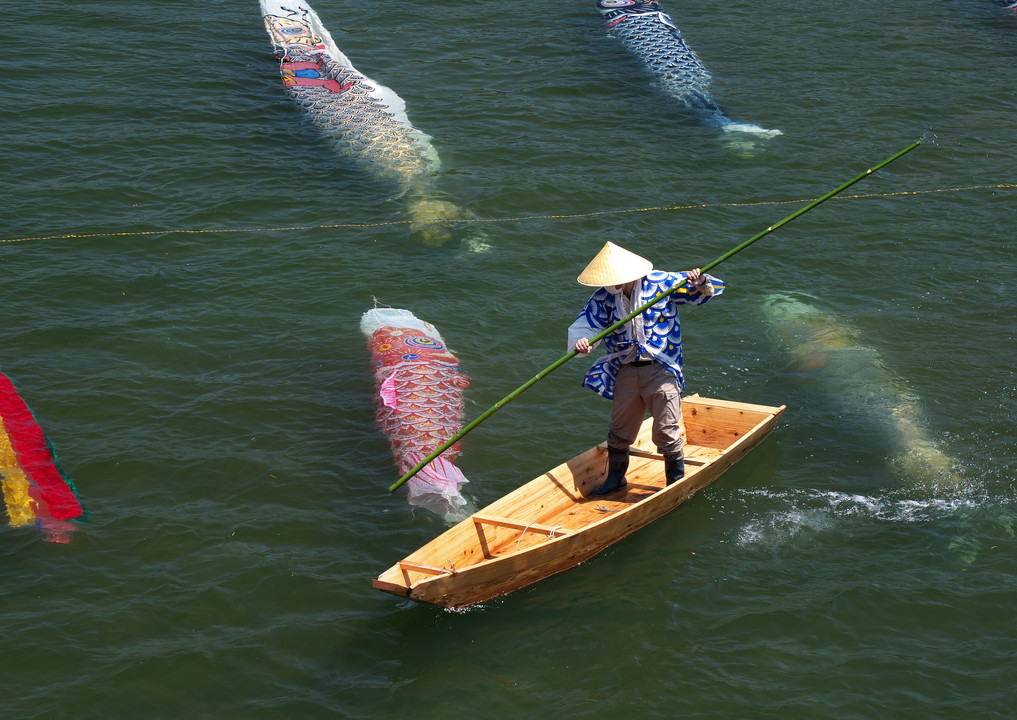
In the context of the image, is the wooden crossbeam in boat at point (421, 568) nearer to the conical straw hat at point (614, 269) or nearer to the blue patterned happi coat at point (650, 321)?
the blue patterned happi coat at point (650, 321)

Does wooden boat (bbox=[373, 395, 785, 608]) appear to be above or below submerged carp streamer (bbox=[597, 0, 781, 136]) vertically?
below

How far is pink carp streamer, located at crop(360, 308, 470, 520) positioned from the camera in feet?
32.5

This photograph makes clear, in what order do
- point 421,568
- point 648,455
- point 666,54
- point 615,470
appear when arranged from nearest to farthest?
point 421,568
point 615,470
point 648,455
point 666,54

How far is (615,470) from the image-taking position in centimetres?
977

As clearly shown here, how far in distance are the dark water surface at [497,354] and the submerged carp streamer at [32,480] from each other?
18 cm

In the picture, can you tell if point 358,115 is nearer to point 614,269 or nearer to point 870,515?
point 614,269

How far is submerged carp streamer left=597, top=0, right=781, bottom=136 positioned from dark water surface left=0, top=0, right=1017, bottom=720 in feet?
1.27

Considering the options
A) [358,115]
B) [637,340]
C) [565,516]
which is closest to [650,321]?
[637,340]

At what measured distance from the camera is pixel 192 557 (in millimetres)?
9227

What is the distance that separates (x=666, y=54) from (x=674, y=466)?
11.9 m

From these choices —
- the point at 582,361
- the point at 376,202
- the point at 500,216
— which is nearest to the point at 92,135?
the point at 376,202

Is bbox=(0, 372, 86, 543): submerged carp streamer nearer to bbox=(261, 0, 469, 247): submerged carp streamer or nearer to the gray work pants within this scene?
the gray work pants

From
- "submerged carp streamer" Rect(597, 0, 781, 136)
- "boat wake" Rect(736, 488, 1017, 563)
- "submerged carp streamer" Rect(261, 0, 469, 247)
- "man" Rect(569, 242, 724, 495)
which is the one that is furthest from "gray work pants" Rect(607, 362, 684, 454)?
"submerged carp streamer" Rect(597, 0, 781, 136)

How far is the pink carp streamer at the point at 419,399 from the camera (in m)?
9.90
